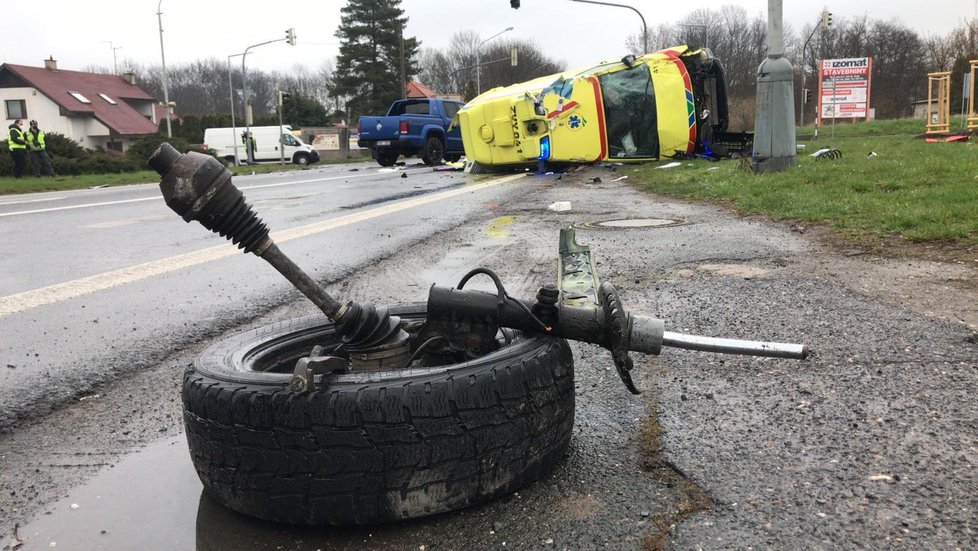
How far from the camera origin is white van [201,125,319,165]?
38906 millimetres

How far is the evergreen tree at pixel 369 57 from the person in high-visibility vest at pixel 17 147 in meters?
41.9

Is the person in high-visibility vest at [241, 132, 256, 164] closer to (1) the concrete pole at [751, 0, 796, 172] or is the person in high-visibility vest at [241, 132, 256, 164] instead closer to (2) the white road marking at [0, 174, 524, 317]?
(1) the concrete pole at [751, 0, 796, 172]

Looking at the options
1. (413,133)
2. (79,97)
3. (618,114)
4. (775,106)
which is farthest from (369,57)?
(775,106)

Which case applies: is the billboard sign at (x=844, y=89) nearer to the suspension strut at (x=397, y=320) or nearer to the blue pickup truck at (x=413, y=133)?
the blue pickup truck at (x=413, y=133)

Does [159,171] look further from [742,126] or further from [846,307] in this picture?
[742,126]

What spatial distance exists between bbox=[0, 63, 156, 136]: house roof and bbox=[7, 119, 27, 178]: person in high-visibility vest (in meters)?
38.9

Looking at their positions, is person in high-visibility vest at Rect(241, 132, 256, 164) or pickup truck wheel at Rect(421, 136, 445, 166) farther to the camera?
person in high-visibility vest at Rect(241, 132, 256, 164)

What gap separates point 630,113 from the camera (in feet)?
49.1

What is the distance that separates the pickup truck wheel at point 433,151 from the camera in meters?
24.4

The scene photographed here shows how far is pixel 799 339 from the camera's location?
283cm

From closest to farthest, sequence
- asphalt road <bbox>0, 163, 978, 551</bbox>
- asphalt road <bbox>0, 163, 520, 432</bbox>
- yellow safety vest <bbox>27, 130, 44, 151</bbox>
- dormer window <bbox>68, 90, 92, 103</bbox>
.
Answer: asphalt road <bbox>0, 163, 978, 551</bbox>
asphalt road <bbox>0, 163, 520, 432</bbox>
yellow safety vest <bbox>27, 130, 44, 151</bbox>
dormer window <bbox>68, 90, 92, 103</bbox>

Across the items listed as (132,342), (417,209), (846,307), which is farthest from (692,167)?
(132,342)

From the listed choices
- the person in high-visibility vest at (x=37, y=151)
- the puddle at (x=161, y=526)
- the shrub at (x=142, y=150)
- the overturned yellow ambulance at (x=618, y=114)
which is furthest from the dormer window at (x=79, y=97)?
the puddle at (x=161, y=526)

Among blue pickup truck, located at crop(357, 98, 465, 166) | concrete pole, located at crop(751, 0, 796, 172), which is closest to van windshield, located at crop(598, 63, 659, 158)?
concrete pole, located at crop(751, 0, 796, 172)
